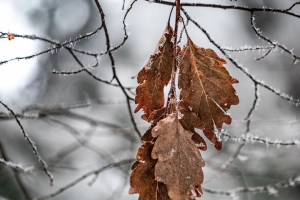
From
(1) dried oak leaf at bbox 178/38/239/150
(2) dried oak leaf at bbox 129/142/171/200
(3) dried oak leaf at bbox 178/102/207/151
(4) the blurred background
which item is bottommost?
(2) dried oak leaf at bbox 129/142/171/200

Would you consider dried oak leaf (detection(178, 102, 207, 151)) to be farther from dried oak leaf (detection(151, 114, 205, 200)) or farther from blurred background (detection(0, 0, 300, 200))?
blurred background (detection(0, 0, 300, 200))

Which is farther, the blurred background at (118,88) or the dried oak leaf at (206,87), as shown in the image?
the blurred background at (118,88)

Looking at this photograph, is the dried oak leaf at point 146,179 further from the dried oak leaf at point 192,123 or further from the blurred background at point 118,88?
the blurred background at point 118,88

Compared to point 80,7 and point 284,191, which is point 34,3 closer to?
point 80,7

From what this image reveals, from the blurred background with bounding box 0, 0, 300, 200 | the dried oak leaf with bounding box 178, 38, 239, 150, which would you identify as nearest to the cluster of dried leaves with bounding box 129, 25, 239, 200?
the dried oak leaf with bounding box 178, 38, 239, 150

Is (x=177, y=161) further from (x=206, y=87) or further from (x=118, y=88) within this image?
(x=118, y=88)

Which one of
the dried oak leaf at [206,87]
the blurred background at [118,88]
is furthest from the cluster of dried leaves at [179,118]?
the blurred background at [118,88]
